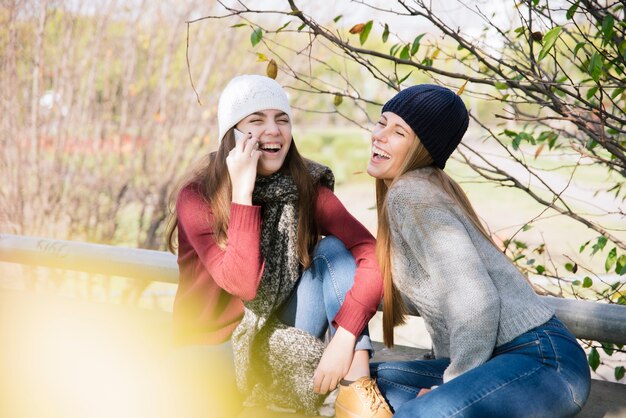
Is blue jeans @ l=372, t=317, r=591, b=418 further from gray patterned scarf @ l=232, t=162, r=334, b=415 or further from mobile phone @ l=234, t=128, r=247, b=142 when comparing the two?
mobile phone @ l=234, t=128, r=247, b=142

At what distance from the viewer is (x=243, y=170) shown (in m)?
2.44

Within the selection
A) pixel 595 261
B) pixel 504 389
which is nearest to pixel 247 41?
pixel 504 389

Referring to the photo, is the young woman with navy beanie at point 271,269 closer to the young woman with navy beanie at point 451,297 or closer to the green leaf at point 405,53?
the young woman with navy beanie at point 451,297

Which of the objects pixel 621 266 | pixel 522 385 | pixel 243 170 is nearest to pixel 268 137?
pixel 243 170

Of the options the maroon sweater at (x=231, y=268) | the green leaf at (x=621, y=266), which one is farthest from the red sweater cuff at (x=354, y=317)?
the green leaf at (x=621, y=266)

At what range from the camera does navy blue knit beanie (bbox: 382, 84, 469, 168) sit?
2326 millimetres

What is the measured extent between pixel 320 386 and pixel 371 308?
34 centimetres

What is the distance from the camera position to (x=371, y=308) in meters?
2.42

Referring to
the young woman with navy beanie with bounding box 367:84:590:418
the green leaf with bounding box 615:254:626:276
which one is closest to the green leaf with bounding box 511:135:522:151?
the young woman with navy beanie with bounding box 367:84:590:418

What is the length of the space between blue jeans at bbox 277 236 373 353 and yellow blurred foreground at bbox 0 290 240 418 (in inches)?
13.6

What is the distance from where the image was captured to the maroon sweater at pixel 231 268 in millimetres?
2355

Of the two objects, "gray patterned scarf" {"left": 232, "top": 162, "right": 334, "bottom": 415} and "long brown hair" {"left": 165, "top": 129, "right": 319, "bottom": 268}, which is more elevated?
"long brown hair" {"left": 165, "top": 129, "right": 319, "bottom": 268}

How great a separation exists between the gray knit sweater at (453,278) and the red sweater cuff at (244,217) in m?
0.48

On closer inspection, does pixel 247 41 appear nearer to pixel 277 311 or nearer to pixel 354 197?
pixel 277 311
